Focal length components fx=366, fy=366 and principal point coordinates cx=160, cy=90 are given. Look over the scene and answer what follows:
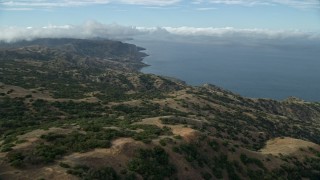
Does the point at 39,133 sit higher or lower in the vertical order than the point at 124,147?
lower

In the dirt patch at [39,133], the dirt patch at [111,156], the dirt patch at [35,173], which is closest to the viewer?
the dirt patch at [35,173]

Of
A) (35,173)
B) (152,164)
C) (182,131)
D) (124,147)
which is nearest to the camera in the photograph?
(35,173)

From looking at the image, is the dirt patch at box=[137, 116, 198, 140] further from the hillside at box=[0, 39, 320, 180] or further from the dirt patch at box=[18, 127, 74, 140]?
the dirt patch at box=[18, 127, 74, 140]

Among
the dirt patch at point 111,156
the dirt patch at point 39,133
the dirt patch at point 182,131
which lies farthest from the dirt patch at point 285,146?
the dirt patch at point 39,133

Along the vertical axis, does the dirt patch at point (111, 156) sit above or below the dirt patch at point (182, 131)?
above

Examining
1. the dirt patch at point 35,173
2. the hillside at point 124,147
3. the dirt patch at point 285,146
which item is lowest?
the dirt patch at point 285,146

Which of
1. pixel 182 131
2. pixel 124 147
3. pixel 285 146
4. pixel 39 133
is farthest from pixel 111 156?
pixel 285 146

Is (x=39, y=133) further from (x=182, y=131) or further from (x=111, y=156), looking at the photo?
(x=182, y=131)

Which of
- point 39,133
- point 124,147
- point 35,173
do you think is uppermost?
point 35,173

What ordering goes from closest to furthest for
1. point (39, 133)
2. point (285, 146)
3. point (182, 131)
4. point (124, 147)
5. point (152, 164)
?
point (152, 164) → point (124, 147) → point (39, 133) → point (182, 131) → point (285, 146)

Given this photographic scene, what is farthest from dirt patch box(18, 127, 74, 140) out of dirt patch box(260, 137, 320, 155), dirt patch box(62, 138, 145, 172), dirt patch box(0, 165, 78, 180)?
dirt patch box(260, 137, 320, 155)

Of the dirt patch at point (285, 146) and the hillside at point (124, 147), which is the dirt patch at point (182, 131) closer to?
the hillside at point (124, 147)
